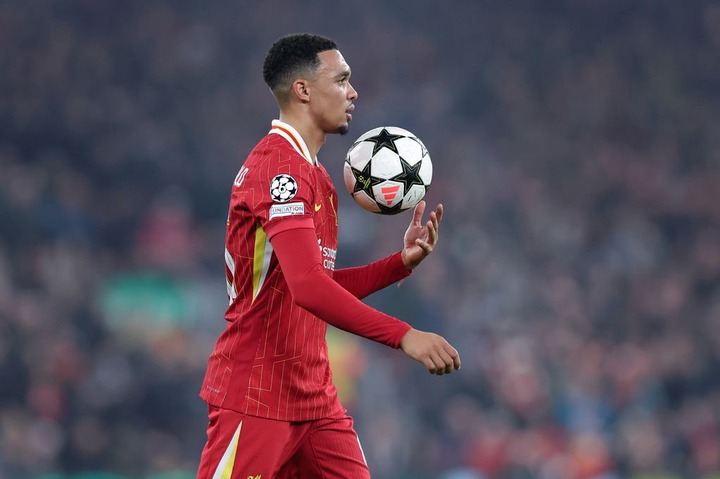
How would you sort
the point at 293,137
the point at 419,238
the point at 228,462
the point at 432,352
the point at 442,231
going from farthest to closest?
the point at 442,231 → the point at 419,238 → the point at 293,137 → the point at 228,462 → the point at 432,352

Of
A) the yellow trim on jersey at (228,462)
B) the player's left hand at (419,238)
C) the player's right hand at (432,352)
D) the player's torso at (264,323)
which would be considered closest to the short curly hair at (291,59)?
the player's torso at (264,323)

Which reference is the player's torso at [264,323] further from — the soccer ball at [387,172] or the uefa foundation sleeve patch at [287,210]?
the soccer ball at [387,172]

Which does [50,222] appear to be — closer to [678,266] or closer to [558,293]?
[558,293]

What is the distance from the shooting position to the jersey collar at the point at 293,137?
353cm

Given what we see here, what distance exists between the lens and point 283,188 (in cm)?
326

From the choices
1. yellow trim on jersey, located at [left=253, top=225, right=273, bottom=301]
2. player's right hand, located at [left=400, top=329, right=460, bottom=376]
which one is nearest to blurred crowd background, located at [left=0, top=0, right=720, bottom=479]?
yellow trim on jersey, located at [left=253, top=225, right=273, bottom=301]

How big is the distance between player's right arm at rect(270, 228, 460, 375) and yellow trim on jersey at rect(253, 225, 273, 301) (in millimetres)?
208

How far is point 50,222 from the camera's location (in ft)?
30.7

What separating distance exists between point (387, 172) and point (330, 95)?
1.16ft

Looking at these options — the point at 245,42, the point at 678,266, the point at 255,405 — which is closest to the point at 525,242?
the point at 678,266

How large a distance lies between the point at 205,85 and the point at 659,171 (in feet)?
16.8

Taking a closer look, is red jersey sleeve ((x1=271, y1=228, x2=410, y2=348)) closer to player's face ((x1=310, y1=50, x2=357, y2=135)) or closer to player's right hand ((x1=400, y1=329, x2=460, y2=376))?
player's right hand ((x1=400, y1=329, x2=460, y2=376))

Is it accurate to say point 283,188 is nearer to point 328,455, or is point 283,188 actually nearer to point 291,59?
point 291,59

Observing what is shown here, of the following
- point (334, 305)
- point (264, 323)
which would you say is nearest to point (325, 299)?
point (334, 305)
